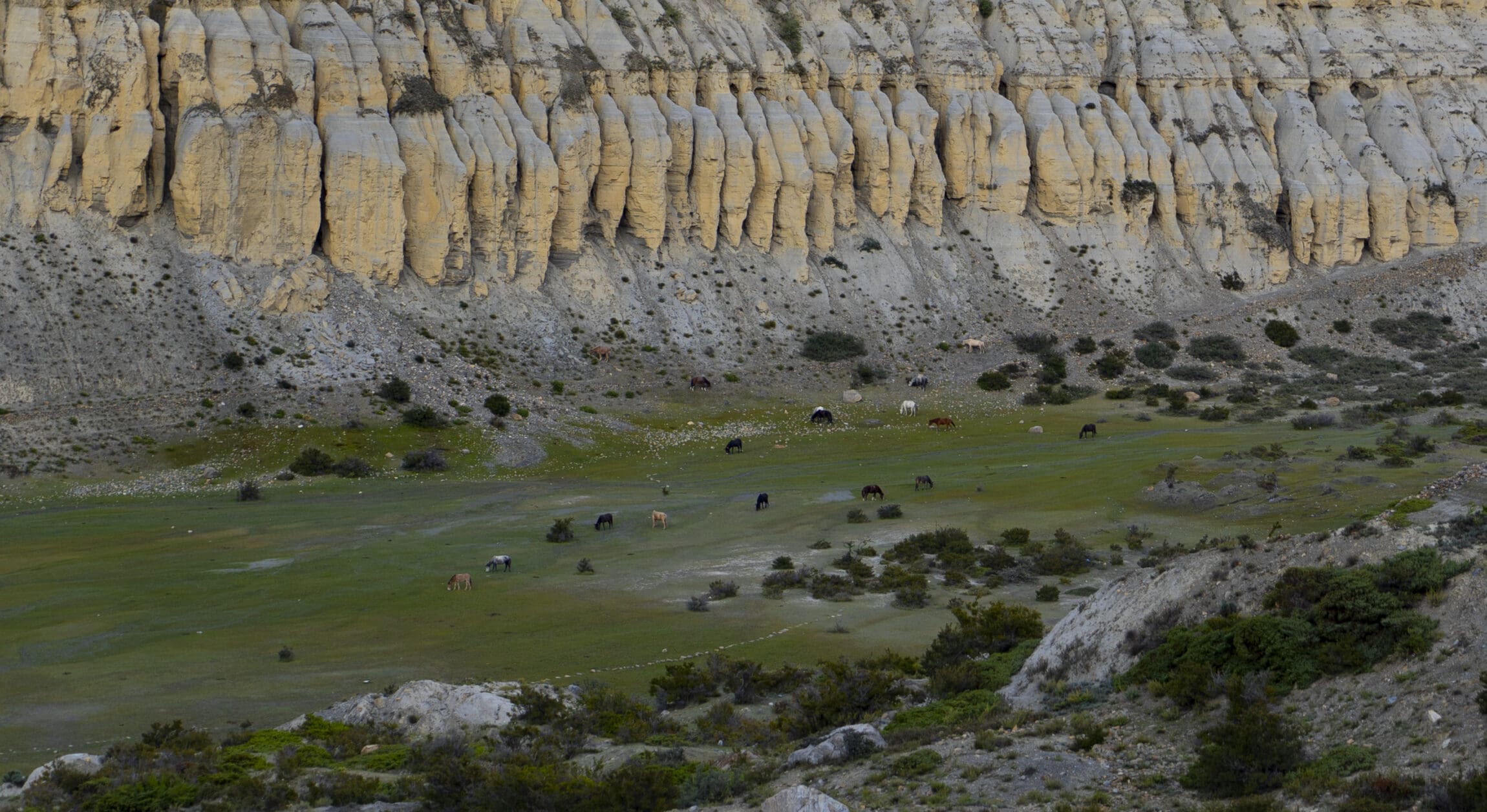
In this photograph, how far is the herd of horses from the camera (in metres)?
41.2

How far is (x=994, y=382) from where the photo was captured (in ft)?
248

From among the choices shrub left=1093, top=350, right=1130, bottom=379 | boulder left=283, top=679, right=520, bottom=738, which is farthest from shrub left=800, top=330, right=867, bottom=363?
boulder left=283, top=679, right=520, bottom=738

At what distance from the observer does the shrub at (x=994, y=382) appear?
75.5 meters

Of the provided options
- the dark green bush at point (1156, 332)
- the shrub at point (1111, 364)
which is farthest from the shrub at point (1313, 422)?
the dark green bush at point (1156, 332)

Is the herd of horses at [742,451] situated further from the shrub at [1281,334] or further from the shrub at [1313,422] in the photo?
the shrub at [1281,334]

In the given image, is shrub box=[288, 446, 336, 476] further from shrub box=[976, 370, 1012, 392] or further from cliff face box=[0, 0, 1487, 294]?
shrub box=[976, 370, 1012, 392]

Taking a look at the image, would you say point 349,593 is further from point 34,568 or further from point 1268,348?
point 1268,348

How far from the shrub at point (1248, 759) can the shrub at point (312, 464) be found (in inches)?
1751

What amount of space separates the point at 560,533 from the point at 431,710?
19883mm

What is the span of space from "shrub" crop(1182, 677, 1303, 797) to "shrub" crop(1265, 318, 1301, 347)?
71.6m

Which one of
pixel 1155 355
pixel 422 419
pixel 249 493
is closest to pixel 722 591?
pixel 249 493

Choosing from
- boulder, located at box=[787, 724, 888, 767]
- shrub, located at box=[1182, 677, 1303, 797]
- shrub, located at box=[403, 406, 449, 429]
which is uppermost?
shrub, located at box=[403, 406, 449, 429]

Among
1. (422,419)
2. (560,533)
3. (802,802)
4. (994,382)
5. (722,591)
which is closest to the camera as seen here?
(802,802)

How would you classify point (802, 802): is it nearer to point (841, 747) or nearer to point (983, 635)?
point (841, 747)
